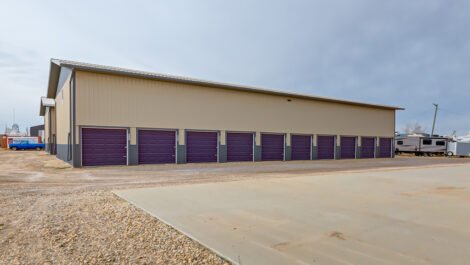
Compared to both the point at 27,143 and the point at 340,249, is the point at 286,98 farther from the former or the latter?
the point at 27,143

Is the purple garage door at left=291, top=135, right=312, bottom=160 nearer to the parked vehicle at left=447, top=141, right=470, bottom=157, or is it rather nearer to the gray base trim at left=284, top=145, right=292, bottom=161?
the gray base trim at left=284, top=145, right=292, bottom=161

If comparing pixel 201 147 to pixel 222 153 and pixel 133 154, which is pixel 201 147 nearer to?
pixel 222 153

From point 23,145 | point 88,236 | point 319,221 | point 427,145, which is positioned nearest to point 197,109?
point 319,221

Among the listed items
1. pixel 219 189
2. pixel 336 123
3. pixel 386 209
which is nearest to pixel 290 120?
pixel 336 123

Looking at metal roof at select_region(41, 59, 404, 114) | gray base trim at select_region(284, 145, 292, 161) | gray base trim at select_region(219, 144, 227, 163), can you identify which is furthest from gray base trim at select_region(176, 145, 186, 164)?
gray base trim at select_region(284, 145, 292, 161)

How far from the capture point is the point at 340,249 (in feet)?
13.2

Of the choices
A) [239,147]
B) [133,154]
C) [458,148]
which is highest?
[239,147]

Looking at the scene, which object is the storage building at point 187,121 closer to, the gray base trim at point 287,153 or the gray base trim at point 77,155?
the gray base trim at point 77,155

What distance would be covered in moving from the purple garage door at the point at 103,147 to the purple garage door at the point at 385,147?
26.7 meters

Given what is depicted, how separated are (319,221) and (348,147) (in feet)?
81.0

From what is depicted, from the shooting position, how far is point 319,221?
213 inches

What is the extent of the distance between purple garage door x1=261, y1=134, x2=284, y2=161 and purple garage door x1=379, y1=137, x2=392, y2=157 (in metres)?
14.0

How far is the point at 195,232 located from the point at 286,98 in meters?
20.5

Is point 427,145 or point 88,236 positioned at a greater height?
point 88,236
